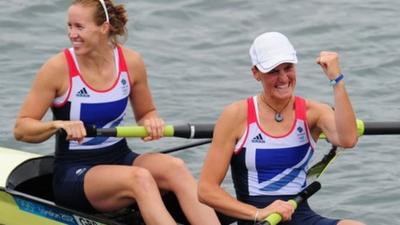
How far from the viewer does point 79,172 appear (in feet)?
21.8

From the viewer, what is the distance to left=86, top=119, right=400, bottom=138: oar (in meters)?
6.54

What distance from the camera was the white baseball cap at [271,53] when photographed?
19.3 ft

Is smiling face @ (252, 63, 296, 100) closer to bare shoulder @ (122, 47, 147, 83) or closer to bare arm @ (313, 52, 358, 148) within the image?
bare arm @ (313, 52, 358, 148)

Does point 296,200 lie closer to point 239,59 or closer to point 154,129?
point 154,129

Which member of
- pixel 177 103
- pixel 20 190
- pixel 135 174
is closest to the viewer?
pixel 135 174

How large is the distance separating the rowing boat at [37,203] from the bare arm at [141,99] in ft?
1.26

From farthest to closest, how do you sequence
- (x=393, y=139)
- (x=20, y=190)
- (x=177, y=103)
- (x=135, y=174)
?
(x=177, y=103)
(x=393, y=139)
(x=20, y=190)
(x=135, y=174)

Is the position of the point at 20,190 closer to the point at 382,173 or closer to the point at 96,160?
the point at 96,160

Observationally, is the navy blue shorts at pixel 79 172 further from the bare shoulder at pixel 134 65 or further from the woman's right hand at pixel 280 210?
the woman's right hand at pixel 280 210

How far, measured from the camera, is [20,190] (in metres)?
7.11

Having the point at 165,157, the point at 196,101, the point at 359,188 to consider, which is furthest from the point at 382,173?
the point at 165,157

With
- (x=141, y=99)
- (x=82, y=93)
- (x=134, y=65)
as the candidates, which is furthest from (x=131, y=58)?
(x=82, y=93)

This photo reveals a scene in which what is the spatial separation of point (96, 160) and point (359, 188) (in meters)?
3.04

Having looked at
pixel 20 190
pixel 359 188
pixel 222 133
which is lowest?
pixel 359 188
